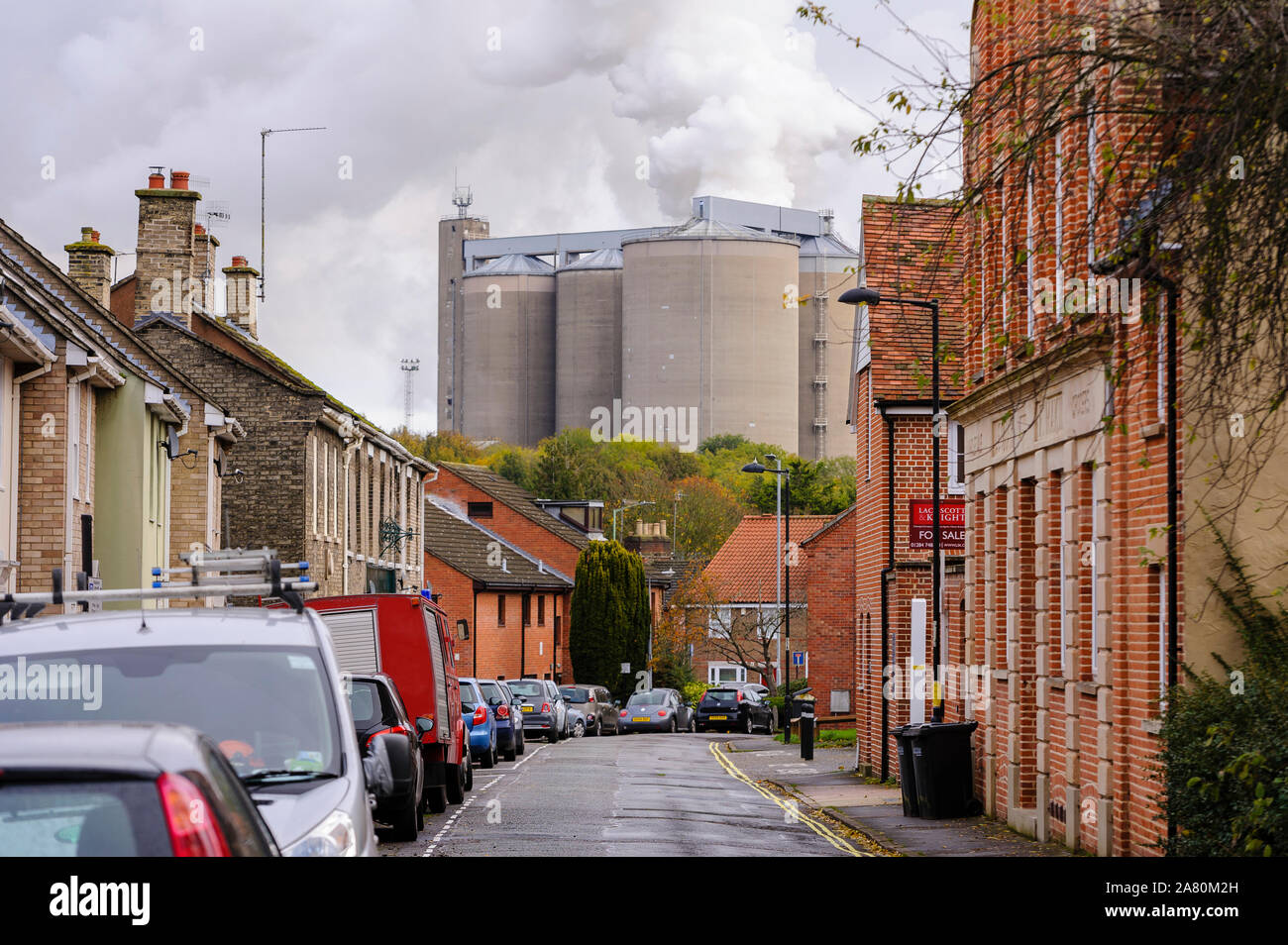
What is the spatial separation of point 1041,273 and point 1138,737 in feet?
17.9

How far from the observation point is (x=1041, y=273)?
1759 cm

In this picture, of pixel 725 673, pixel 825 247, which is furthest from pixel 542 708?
pixel 825 247

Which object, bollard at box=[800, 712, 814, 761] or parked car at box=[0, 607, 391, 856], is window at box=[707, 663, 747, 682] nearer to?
bollard at box=[800, 712, 814, 761]

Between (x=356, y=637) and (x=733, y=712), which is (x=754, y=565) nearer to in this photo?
(x=733, y=712)

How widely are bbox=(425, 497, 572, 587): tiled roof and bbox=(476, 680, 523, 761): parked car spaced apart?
26983 millimetres

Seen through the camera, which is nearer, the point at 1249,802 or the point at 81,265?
the point at 1249,802

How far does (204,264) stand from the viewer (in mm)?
40125

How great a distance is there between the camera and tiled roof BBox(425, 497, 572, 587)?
207ft

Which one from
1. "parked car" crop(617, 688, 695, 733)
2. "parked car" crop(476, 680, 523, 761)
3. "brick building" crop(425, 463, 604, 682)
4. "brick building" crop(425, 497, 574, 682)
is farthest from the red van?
"brick building" crop(425, 463, 604, 682)

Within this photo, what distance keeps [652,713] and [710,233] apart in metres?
50.0

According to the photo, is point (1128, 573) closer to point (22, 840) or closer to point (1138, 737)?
point (1138, 737)

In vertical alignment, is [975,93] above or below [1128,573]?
above
